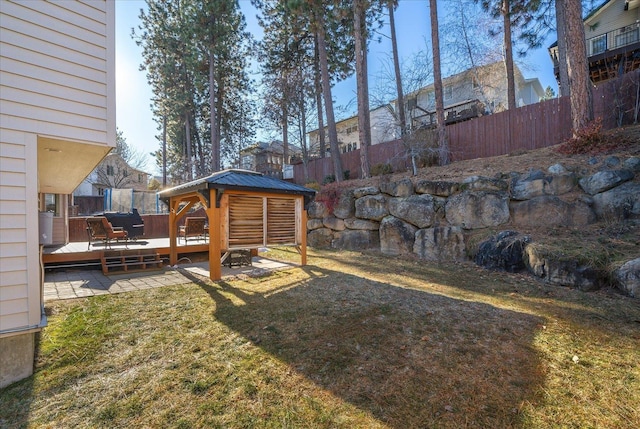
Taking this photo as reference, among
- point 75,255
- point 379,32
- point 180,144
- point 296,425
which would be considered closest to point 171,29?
point 180,144

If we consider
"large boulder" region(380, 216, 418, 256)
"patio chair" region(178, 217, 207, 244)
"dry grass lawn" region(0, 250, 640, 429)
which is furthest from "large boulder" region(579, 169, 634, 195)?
"patio chair" region(178, 217, 207, 244)

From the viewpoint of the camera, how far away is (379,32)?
1389cm

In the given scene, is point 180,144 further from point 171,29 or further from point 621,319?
point 621,319

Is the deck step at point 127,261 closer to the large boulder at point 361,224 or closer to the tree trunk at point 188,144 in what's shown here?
the large boulder at point 361,224

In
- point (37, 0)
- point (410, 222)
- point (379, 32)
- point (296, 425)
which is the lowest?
point (296, 425)

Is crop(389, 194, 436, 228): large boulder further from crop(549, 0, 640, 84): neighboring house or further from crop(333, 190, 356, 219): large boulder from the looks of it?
crop(549, 0, 640, 84): neighboring house

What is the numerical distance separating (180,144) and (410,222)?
72.8 ft

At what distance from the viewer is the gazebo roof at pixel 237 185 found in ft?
18.4

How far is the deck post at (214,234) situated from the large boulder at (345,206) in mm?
4997

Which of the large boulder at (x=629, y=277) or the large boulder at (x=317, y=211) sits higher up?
the large boulder at (x=317, y=211)

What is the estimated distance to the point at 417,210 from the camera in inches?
312

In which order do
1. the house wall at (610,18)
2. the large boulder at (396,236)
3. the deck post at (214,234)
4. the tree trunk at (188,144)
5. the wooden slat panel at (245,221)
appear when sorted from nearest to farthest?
1. the deck post at (214,234)
2. the wooden slat panel at (245,221)
3. the large boulder at (396,236)
4. the house wall at (610,18)
5. the tree trunk at (188,144)

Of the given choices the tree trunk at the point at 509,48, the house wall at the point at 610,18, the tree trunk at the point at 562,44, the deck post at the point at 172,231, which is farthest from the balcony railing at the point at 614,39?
the deck post at the point at 172,231

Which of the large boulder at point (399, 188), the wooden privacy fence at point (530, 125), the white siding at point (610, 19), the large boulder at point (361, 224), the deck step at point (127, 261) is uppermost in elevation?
the white siding at point (610, 19)
